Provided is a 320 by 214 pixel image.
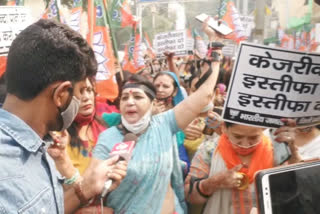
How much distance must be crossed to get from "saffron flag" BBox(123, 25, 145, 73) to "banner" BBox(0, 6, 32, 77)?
8.85 feet

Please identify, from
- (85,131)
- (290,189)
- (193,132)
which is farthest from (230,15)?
(290,189)

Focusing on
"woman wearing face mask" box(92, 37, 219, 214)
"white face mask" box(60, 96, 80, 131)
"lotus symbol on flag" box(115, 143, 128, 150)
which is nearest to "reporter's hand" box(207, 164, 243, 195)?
"woman wearing face mask" box(92, 37, 219, 214)

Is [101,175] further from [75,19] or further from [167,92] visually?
[75,19]

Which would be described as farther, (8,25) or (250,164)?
(8,25)

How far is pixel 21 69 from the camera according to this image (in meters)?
1.30

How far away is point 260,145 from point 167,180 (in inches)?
25.5

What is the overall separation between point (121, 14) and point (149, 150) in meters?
3.62

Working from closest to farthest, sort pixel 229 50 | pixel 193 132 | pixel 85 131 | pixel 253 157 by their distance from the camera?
pixel 253 157, pixel 85 131, pixel 193 132, pixel 229 50

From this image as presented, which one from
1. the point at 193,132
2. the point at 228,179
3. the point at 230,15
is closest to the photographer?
the point at 228,179

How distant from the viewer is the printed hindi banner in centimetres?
222

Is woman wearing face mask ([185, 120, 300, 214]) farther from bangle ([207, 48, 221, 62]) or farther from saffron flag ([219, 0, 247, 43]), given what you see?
saffron flag ([219, 0, 247, 43])

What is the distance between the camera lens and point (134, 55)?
19.0ft

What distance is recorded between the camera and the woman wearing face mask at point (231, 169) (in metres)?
2.45

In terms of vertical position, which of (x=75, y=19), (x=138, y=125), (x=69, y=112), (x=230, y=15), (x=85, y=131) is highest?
(x=75, y=19)
